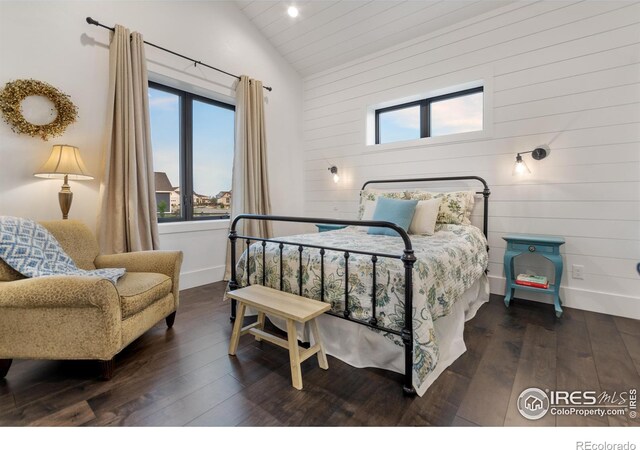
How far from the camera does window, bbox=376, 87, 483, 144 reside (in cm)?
340

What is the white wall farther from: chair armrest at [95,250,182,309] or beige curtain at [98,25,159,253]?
chair armrest at [95,250,182,309]

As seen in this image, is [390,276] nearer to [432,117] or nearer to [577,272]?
[577,272]

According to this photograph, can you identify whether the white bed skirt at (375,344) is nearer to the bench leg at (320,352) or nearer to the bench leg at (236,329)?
the bench leg at (320,352)

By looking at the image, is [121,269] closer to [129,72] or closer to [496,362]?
[129,72]

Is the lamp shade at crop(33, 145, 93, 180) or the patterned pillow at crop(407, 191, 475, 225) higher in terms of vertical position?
the lamp shade at crop(33, 145, 93, 180)

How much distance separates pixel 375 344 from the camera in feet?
5.90

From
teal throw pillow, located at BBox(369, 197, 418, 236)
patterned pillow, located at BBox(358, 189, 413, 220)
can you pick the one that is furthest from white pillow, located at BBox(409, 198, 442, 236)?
patterned pillow, located at BBox(358, 189, 413, 220)

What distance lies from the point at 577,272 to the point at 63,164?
4280 mm

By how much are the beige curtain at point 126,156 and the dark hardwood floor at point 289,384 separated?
41.1 inches

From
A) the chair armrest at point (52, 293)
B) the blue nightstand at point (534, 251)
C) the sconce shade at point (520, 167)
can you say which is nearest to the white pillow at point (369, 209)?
the blue nightstand at point (534, 251)

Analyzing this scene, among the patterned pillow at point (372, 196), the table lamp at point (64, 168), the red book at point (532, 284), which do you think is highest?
the table lamp at point (64, 168)

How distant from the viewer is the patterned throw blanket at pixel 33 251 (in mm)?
1774

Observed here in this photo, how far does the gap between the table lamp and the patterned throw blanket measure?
0.43 meters

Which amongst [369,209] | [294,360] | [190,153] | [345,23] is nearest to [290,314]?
[294,360]
